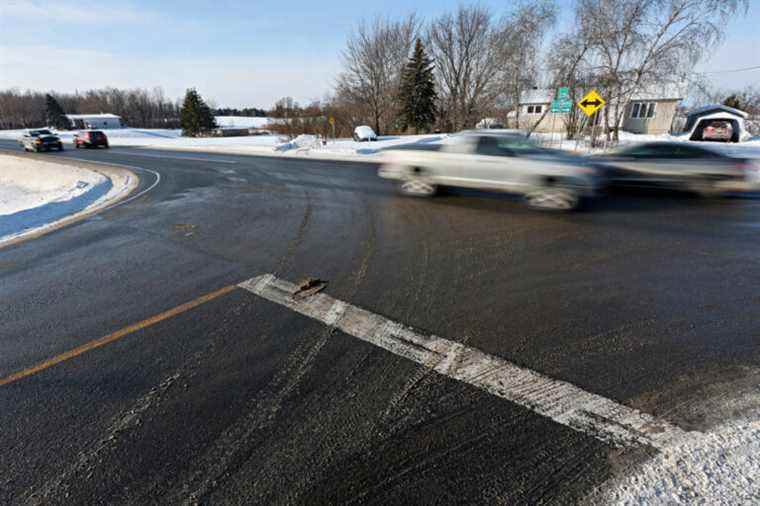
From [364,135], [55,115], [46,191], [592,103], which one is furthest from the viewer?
[55,115]

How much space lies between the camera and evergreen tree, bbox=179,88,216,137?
214ft

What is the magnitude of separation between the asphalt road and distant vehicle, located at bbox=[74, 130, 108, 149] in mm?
35260

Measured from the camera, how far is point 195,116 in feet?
215

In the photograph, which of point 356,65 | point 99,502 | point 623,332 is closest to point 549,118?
point 356,65

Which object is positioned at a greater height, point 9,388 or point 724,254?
point 724,254

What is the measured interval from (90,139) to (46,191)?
21.3 meters

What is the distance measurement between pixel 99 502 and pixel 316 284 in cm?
274

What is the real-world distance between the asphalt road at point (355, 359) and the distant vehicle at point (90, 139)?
35260 mm

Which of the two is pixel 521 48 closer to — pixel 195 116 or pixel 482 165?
pixel 482 165

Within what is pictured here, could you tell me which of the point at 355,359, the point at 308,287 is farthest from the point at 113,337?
the point at 355,359

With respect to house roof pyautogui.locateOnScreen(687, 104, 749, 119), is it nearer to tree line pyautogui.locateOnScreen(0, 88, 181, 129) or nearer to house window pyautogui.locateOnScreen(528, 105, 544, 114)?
house window pyautogui.locateOnScreen(528, 105, 544, 114)

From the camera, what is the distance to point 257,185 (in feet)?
39.8

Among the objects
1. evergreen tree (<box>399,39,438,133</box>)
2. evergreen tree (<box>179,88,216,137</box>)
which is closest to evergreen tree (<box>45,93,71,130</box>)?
evergreen tree (<box>179,88,216,137</box>)

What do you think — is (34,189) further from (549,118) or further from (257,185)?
(549,118)
